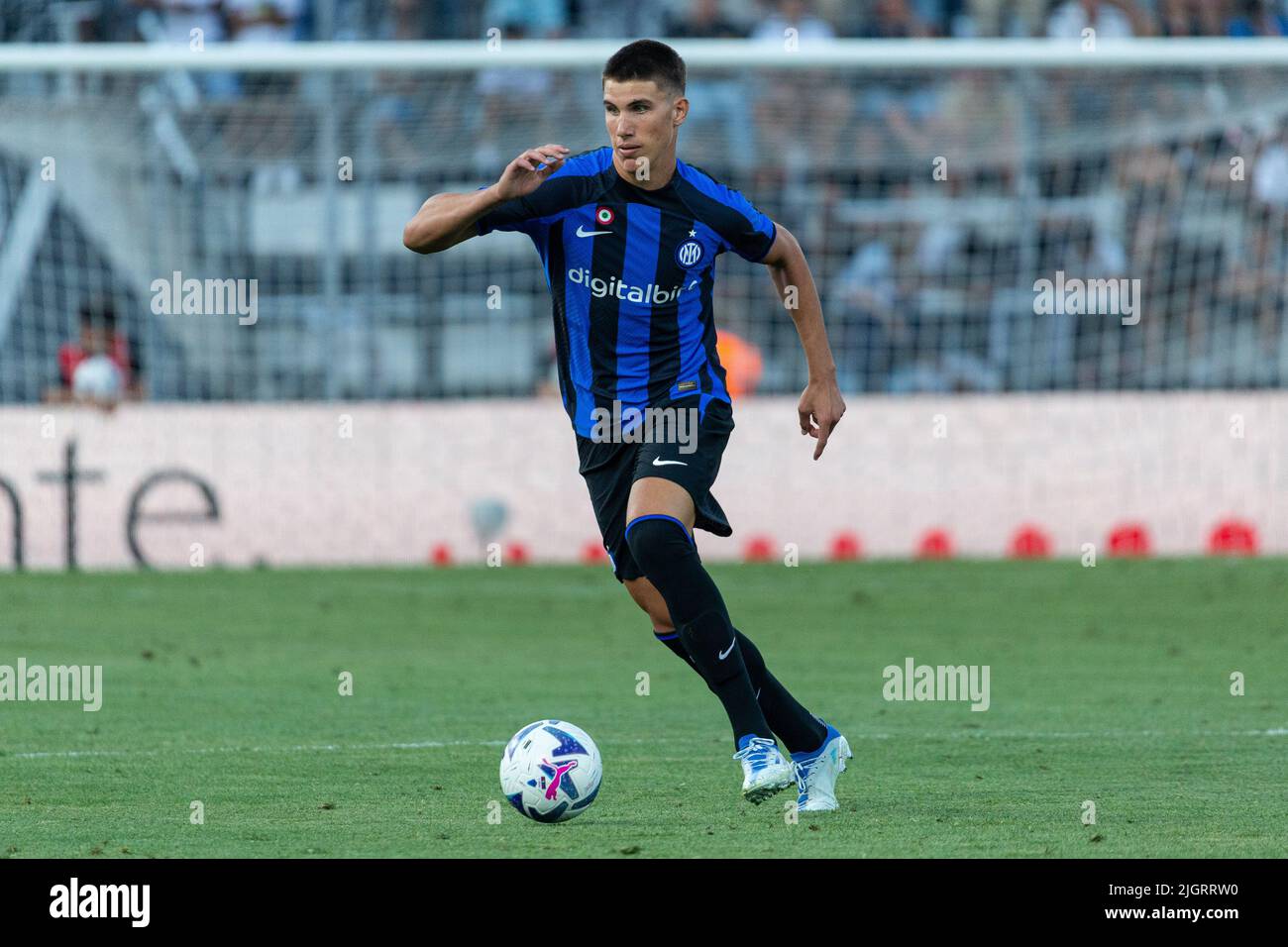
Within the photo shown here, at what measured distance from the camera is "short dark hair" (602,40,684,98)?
625cm

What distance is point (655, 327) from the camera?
6496 millimetres

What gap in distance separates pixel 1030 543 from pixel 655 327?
10758 millimetres

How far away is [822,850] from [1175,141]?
13.4 meters

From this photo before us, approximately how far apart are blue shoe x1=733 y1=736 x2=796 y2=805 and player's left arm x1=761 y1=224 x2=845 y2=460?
98cm

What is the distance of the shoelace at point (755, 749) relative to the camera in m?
6.02

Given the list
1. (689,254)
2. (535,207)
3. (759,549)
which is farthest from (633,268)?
(759,549)

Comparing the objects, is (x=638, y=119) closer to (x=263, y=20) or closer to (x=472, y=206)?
(x=472, y=206)

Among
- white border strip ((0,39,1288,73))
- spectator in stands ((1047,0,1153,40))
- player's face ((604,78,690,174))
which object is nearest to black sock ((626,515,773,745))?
player's face ((604,78,690,174))

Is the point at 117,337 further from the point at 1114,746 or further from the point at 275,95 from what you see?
the point at 1114,746

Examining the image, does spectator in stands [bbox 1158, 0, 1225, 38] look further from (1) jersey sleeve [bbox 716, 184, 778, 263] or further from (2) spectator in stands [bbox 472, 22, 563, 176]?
(1) jersey sleeve [bbox 716, 184, 778, 263]

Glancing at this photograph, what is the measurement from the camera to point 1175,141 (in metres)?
17.8

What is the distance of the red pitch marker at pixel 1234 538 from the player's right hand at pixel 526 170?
38.0 ft
